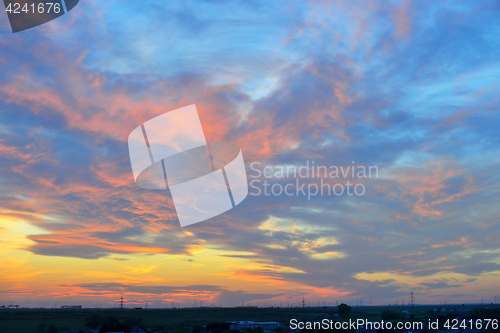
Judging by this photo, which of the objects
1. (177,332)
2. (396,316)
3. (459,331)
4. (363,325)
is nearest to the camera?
(177,332)

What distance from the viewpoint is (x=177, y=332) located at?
184 ft

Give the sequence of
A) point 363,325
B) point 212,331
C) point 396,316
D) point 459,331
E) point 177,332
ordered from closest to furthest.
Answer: point 177,332 → point 459,331 → point 212,331 → point 363,325 → point 396,316

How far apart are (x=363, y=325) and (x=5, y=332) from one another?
62.8 m

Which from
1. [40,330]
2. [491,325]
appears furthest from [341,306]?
[40,330]

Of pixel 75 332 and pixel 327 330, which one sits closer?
pixel 327 330

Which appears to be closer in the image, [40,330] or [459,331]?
[459,331]

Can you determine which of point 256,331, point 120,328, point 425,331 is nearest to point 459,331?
point 425,331

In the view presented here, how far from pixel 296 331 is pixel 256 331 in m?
8.99

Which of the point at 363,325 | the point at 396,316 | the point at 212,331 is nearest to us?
the point at 212,331

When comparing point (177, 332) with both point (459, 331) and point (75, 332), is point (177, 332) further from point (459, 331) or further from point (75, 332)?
point (459, 331)

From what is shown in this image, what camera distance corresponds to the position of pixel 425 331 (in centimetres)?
6347

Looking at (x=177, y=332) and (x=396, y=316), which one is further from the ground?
(x=177, y=332)

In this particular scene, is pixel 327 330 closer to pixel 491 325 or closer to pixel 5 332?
pixel 491 325

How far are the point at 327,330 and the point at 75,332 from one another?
40.0 meters
